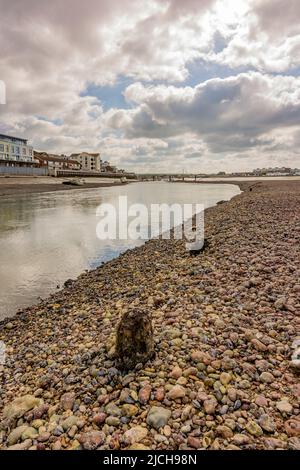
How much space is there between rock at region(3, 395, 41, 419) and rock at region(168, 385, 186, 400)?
1.64 m

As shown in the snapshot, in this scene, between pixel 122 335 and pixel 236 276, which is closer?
pixel 122 335

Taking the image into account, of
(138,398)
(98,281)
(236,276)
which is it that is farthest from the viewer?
(98,281)

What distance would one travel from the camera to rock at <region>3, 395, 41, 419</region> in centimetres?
324

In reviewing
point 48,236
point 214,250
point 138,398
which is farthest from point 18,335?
point 48,236

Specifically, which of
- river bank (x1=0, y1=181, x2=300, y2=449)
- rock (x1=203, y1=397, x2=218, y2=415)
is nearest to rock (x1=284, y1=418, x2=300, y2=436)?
river bank (x1=0, y1=181, x2=300, y2=449)

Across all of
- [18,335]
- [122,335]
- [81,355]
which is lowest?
[18,335]

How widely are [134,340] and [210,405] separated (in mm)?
1258

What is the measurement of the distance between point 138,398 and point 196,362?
891 millimetres

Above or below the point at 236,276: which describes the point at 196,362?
below

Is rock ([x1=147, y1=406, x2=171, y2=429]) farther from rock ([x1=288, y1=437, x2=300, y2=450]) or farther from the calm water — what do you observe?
the calm water

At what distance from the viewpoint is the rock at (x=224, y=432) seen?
259 centimetres

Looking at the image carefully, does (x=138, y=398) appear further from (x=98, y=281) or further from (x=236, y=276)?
(x=98, y=281)

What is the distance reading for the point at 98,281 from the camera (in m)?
8.54

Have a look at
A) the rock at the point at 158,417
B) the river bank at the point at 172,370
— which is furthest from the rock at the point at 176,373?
the rock at the point at 158,417
